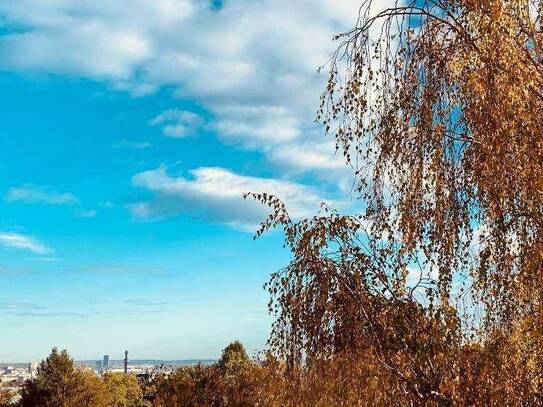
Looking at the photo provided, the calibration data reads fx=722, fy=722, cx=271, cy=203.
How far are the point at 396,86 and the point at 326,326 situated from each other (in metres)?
2.16

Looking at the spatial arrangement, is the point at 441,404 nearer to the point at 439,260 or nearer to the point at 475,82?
the point at 439,260

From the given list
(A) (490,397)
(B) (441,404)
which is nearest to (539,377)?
(A) (490,397)

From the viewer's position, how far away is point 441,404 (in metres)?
5.98

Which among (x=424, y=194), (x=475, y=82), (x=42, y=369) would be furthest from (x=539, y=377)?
(x=42, y=369)

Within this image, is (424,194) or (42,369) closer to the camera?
(424,194)

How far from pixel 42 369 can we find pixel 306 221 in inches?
646

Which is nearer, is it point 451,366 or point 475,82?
point 475,82

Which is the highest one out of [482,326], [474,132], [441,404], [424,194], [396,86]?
[396,86]

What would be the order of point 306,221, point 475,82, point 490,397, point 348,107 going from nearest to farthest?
1. point 475,82
2. point 490,397
3. point 348,107
4. point 306,221

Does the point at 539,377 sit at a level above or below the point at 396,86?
below

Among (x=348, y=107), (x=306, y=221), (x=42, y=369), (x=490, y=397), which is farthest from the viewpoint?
(x=42, y=369)

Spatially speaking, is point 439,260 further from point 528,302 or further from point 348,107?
point 348,107

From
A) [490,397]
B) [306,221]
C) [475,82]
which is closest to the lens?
[475,82]

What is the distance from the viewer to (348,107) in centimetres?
614
